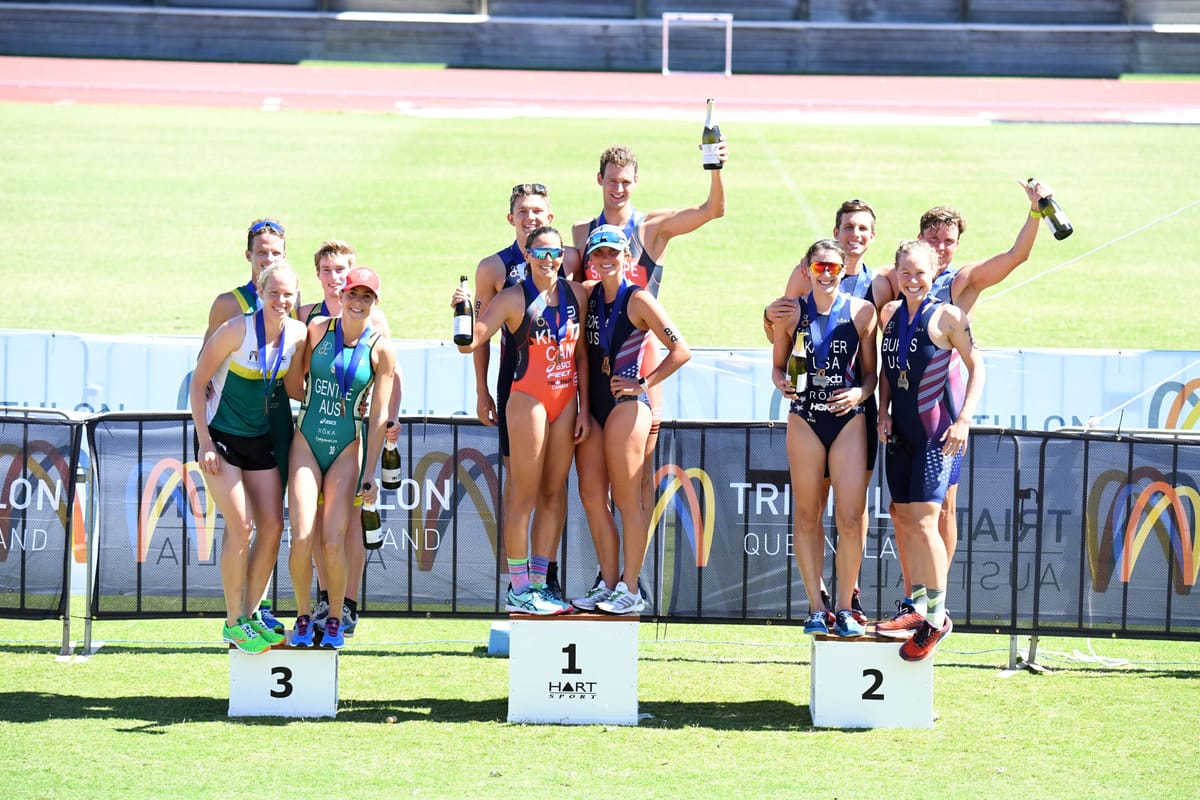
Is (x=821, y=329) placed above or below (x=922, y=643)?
above

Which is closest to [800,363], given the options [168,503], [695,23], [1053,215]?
[1053,215]

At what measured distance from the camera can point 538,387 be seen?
7301mm

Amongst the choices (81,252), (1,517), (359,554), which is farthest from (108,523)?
(81,252)

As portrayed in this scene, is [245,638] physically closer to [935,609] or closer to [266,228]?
[266,228]

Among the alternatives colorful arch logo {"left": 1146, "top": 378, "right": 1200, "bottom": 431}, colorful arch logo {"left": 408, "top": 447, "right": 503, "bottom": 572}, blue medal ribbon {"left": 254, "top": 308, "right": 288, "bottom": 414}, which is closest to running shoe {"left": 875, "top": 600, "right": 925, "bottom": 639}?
colorful arch logo {"left": 408, "top": 447, "right": 503, "bottom": 572}

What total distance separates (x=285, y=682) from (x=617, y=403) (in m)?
2.21

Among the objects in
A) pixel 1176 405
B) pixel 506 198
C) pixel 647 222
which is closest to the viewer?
pixel 647 222

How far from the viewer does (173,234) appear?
19.7 meters

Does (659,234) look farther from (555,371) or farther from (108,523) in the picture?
(108,523)

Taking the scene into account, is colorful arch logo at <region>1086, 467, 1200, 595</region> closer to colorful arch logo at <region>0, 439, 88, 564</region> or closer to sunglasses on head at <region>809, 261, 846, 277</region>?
sunglasses on head at <region>809, 261, 846, 277</region>

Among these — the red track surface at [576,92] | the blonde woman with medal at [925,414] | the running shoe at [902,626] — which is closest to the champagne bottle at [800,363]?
the blonde woman with medal at [925,414]

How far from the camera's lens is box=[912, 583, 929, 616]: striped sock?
7285 millimetres

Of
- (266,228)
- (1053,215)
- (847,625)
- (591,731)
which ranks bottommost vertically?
(591,731)

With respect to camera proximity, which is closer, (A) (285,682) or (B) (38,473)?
(A) (285,682)
